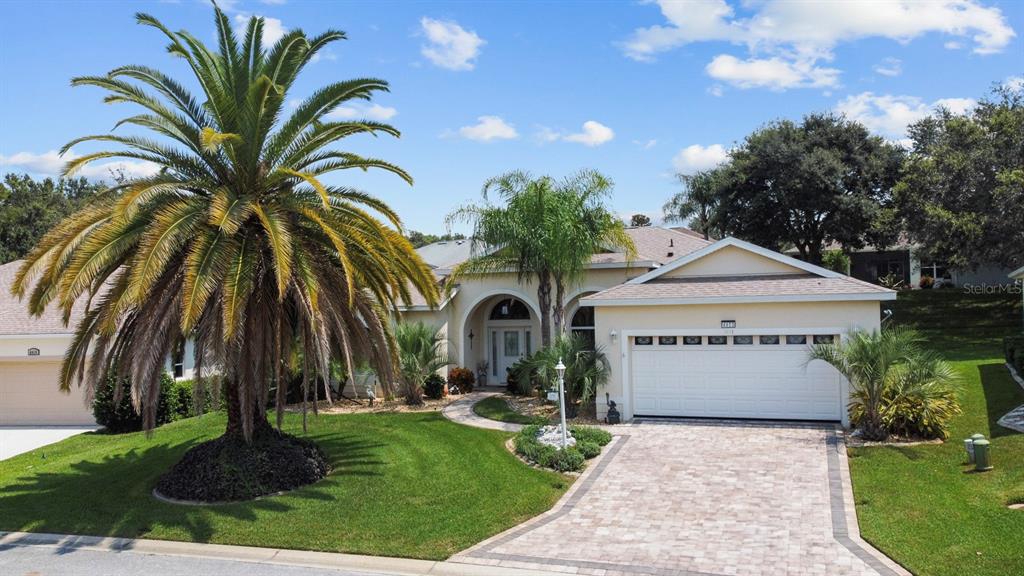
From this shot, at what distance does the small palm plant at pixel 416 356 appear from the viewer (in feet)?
67.9

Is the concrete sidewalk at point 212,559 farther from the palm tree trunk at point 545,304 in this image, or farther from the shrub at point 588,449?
the palm tree trunk at point 545,304

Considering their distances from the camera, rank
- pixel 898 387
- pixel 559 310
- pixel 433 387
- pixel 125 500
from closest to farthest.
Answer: pixel 125 500 → pixel 898 387 → pixel 559 310 → pixel 433 387

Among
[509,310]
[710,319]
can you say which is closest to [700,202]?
[509,310]

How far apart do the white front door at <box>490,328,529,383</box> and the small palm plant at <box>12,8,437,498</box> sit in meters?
11.6

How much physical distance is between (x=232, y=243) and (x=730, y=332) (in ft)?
35.9

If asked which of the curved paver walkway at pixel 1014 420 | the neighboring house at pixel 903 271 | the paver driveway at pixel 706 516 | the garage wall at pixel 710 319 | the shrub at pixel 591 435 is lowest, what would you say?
the paver driveway at pixel 706 516

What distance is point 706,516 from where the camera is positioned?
10.8 m

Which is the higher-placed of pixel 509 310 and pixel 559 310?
pixel 509 310

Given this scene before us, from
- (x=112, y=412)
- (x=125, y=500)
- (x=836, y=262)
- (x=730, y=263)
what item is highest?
(x=836, y=262)

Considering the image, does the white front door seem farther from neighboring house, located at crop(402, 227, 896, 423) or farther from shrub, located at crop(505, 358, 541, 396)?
neighboring house, located at crop(402, 227, 896, 423)

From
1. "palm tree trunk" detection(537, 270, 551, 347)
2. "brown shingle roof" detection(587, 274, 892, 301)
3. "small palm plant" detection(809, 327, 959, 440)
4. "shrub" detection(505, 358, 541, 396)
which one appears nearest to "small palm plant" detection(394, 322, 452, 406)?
"shrub" detection(505, 358, 541, 396)

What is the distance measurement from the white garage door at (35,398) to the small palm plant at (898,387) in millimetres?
20778

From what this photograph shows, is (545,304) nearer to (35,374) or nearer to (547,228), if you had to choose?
(547,228)

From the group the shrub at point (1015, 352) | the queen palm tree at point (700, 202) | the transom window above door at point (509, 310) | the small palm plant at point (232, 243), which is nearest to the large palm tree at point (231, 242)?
the small palm plant at point (232, 243)
